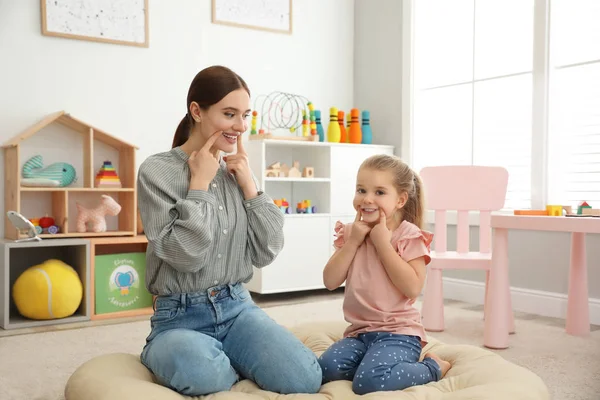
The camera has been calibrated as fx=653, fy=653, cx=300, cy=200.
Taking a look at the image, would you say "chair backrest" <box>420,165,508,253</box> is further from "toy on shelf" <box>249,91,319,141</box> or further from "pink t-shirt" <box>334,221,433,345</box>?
"pink t-shirt" <box>334,221,433,345</box>

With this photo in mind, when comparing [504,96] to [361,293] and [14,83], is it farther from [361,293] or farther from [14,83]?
[14,83]

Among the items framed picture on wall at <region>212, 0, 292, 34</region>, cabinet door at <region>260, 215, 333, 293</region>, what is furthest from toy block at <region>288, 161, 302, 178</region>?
framed picture on wall at <region>212, 0, 292, 34</region>

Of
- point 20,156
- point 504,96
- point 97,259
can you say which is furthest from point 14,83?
point 504,96

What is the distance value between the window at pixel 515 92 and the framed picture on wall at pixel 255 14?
2.84 ft

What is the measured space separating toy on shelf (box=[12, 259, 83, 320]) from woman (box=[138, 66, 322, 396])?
1.58m

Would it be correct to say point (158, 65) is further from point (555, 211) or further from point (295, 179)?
point (555, 211)

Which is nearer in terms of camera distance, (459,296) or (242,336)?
(242,336)

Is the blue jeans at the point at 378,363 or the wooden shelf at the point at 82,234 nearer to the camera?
the blue jeans at the point at 378,363

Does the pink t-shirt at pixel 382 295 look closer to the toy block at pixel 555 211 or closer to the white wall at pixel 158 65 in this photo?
the toy block at pixel 555 211

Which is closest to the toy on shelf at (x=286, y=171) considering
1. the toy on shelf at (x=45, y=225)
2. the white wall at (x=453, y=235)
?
the white wall at (x=453, y=235)

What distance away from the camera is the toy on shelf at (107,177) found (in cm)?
349

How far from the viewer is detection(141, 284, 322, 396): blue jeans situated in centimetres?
158

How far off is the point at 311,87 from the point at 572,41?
172cm

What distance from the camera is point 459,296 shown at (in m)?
3.93
